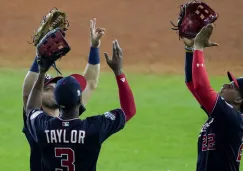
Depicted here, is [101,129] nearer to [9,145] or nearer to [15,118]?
[9,145]

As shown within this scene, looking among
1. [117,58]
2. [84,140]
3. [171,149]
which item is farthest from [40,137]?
[171,149]

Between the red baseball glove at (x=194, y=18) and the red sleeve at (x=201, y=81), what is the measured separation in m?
0.29

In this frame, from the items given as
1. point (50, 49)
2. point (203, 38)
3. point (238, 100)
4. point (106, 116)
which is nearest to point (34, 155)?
point (106, 116)

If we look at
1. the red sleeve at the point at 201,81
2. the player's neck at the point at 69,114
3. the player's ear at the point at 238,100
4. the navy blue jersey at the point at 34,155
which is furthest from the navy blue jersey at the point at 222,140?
the navy blue jersey at the point at 34,155

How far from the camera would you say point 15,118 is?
11766 millimetres

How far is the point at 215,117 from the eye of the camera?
4.86 meters

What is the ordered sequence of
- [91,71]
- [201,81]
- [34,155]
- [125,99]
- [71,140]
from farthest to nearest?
[91,71] < [34,155] < [201,81] < [125,99] < [71,140]

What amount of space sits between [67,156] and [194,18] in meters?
1.50

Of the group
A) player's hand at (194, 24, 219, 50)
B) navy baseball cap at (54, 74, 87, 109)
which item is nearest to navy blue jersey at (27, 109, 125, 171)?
navy baseball cap at (54, 74, 87, 109)

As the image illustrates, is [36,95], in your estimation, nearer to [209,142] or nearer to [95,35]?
[95,35]

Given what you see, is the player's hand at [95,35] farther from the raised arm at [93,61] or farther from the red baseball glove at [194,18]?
the red baseball glove at [194,18]

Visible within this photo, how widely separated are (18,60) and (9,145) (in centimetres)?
796

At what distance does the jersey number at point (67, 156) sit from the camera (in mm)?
4219

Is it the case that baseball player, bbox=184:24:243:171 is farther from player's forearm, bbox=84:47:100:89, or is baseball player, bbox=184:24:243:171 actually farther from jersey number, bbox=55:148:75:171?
jersey number, bbox=55:148:75:171
